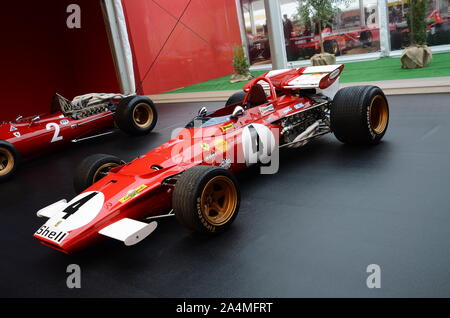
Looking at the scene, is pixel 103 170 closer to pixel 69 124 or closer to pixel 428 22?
pixel 69 124

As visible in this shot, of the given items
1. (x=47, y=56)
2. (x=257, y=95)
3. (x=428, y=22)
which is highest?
(x=47, y=56)

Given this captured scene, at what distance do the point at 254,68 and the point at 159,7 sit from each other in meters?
3.76

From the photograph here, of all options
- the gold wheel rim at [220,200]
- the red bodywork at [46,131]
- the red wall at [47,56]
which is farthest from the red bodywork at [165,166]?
the red wall at [47,56]

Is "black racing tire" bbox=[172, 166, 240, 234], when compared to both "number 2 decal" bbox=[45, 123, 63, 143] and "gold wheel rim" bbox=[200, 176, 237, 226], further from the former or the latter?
"number 2 decal" bbox=[45, 123, 63, 143]

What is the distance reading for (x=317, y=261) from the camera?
2.97 m

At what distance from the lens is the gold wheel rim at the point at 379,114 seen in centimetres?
527

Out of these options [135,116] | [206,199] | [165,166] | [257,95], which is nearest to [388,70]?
[257,95]

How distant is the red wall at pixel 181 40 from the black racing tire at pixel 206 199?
29.5 feet

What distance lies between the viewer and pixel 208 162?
428cm

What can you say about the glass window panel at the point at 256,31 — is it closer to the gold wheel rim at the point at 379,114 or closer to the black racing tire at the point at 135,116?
the black racing tire at the point at 135,116

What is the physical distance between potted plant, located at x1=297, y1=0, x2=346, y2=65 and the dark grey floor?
4.89m

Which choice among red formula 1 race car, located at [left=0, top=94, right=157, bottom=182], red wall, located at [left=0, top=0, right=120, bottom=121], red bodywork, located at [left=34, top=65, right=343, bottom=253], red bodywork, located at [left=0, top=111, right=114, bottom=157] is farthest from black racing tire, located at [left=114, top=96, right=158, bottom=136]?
red wall, located at [left=0, top=0, right=120, bottom=121]

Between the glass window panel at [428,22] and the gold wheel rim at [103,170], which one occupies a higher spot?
the glass window panel at [428,22]

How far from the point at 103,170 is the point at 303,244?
2432 millimetres
